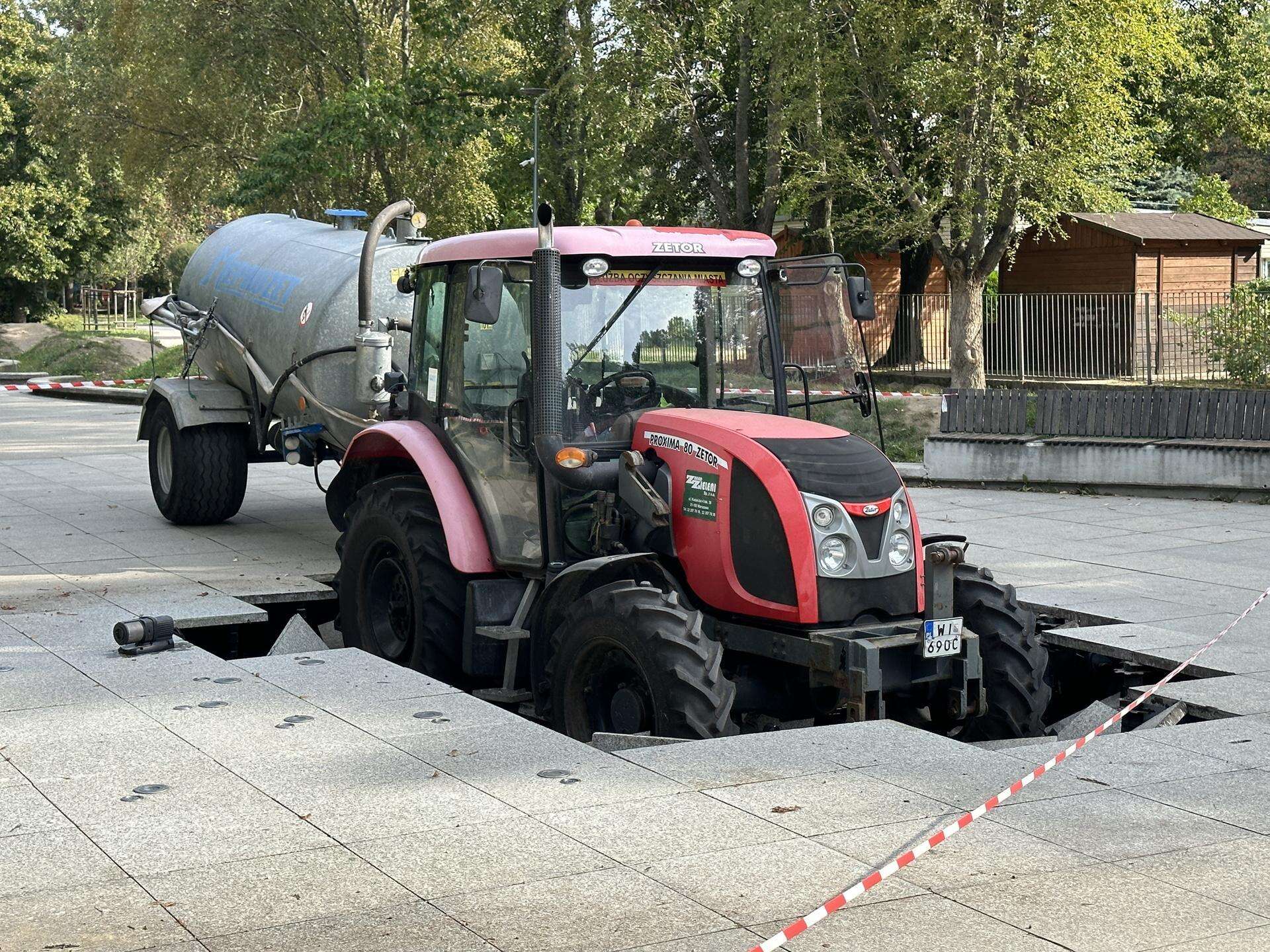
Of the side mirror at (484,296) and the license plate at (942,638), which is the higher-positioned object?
the side mirror at (484,296)

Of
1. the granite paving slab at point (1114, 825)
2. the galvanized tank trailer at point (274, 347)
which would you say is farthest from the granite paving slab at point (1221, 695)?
the galvanized tank trailer at point (274, 347)

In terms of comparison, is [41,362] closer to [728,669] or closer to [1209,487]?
[1209,487]

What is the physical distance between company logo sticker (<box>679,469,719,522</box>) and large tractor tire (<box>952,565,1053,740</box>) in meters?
1.25

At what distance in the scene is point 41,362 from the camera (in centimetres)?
4056

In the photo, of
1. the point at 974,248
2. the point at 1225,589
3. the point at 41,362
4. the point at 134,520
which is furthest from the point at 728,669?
the point at 41,362

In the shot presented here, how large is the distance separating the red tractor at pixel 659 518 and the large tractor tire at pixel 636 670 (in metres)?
0.01

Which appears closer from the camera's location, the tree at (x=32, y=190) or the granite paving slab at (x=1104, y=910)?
the granite paving slab at (x=1104, y=910)

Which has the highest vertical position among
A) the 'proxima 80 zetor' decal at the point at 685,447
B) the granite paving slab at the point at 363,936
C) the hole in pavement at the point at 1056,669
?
the 'proxima 80 zetor' decal at the point at 685,447

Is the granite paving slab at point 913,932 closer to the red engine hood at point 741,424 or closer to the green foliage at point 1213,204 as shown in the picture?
the red engine hood at point 741,424

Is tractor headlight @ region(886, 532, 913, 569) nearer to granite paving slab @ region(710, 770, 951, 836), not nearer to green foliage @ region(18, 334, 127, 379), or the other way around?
granite paving slab @ region(710, 770, 951, 836)

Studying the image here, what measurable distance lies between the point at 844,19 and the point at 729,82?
21.0ft

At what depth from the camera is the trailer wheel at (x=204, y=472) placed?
1280 cm

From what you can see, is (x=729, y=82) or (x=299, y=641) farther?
(x=729, y=82)

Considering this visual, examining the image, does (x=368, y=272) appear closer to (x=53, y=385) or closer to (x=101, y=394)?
(x=101, y=394)
